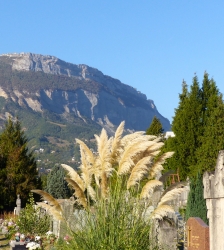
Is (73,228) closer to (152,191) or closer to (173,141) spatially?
(152,191)

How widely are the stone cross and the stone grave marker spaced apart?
2200 millimetres

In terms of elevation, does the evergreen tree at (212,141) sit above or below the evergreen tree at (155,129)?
below

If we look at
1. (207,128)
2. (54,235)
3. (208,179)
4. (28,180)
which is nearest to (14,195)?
(28,180)

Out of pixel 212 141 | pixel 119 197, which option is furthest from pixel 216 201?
pixel 212 141

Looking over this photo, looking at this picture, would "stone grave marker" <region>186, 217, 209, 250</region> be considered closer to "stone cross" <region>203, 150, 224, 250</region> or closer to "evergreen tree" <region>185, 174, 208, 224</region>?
"stone cross" <region>203, 150, 224, 250</region>

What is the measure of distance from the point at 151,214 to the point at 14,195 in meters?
21.6

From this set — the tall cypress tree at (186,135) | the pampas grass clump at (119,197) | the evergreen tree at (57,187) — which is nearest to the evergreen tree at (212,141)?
the tall cypress tree at (186,135)

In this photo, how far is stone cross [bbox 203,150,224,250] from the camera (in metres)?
8.06

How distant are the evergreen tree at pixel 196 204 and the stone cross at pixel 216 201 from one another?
8.75m

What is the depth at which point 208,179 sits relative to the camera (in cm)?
827

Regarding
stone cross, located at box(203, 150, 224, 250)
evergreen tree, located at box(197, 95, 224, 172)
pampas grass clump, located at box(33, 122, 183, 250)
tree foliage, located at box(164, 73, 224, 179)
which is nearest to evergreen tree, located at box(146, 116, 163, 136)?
tree foliage, located at box(164, 73, 224, 179)

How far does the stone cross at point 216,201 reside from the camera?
317 inches

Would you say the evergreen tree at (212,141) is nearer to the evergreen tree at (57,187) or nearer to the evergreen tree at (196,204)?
the evergreen tree at (196,204)

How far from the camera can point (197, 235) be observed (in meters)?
10.8
